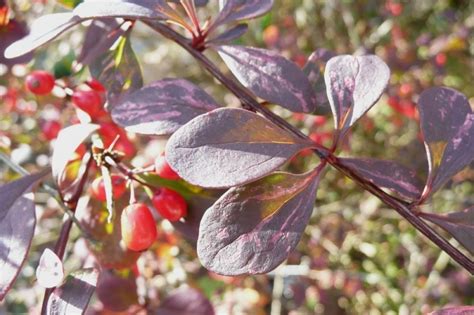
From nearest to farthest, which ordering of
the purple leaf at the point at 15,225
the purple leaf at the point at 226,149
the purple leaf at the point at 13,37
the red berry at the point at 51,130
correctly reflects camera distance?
the purple leaf at the point at 226,149 → the purple leaf at the point at 15,225 → the purple leaf at the point at 13,37 → the red berry at the point at 51,130

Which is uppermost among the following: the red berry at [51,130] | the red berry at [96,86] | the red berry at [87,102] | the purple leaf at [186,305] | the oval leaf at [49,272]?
the red berry at [87,102]

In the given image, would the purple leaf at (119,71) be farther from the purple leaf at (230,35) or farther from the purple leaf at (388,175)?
the purple leaf at (388,175)

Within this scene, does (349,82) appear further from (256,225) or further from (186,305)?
(186,305)

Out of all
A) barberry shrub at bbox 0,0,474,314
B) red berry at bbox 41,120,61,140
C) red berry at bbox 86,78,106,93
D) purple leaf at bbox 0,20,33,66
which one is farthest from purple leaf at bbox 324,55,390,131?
red berry at bbox 41,120,61,140

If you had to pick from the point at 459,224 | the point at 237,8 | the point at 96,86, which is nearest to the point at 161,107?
the point at 237,8

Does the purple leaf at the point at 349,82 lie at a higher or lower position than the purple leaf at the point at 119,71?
higher

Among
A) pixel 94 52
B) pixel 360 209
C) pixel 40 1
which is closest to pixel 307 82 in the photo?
pixel 94 52

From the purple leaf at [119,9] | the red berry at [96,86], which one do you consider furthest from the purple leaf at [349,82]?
the red berry at [96,86]

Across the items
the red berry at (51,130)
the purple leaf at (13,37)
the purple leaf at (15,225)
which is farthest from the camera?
the red berry at (51,130)
